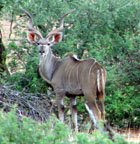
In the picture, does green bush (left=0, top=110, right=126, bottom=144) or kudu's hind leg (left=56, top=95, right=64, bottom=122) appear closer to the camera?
green bush (left=0, top=110, right=126, bottom=144)

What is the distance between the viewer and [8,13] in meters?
10.5

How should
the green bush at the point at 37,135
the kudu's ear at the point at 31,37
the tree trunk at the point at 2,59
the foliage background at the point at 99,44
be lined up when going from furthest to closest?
the tree trunk at the point at 2,59, the foliage background at the point at 99,44, the kudu's ear at the point at 31,37, the green bush at the point at 37,135

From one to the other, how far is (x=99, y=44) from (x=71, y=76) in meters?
1.16

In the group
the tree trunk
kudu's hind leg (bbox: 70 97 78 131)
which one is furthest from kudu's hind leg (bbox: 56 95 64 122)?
the tree trunk

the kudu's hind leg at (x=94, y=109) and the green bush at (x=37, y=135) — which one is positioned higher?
the green bush at (x=37, y=135)

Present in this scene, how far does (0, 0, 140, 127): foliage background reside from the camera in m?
10.1

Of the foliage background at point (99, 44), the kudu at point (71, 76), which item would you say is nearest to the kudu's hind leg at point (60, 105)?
the kudu at point (71, 76)

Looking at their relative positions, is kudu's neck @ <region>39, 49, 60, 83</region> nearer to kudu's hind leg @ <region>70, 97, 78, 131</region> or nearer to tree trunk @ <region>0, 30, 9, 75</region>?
kudu's hind leg @ <region>70, 97, 78, 131</region>

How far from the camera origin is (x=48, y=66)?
975 centimetres

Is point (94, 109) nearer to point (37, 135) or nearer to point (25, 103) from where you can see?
point (25, 103)

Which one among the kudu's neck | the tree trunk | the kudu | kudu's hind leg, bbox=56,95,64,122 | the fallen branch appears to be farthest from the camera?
the tree trunk

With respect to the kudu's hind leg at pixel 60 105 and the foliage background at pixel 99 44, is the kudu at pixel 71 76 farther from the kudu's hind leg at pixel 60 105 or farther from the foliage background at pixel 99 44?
the foliage background at pixel 99 44

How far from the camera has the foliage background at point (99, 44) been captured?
1013cm

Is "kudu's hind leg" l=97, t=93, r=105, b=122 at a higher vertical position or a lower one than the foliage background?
lower
